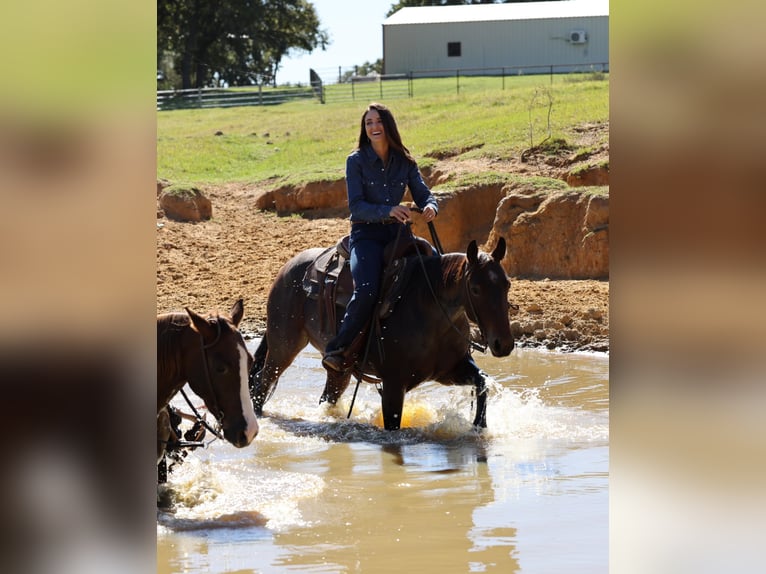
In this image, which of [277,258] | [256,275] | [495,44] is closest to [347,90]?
[495,44]

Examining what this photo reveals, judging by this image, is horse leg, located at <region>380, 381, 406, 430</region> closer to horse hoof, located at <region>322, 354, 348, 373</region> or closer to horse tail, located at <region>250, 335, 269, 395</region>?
horse hoof, located at <region>322, 354, 348, 373</region>

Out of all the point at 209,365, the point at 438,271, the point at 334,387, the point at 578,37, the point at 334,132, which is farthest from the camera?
the point at 578,37

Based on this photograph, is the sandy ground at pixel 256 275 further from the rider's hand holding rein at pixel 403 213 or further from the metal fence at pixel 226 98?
the metal fence at pixel 226 98

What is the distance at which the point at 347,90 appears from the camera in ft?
144

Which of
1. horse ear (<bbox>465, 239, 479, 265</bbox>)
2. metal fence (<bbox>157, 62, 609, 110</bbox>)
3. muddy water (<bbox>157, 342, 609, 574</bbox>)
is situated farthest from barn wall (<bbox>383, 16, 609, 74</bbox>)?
horse ear (<bbox>465, 239, 479, 265</bbox>)

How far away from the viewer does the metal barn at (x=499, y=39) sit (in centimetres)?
4578

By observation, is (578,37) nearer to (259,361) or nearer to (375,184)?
(259,361)

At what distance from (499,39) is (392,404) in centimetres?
4105

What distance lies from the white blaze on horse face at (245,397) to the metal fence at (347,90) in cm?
3375

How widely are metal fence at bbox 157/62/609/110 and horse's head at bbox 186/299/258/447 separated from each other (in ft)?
111

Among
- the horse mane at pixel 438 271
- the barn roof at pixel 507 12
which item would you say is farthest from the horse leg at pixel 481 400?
the barn roof at pixel 507 12
